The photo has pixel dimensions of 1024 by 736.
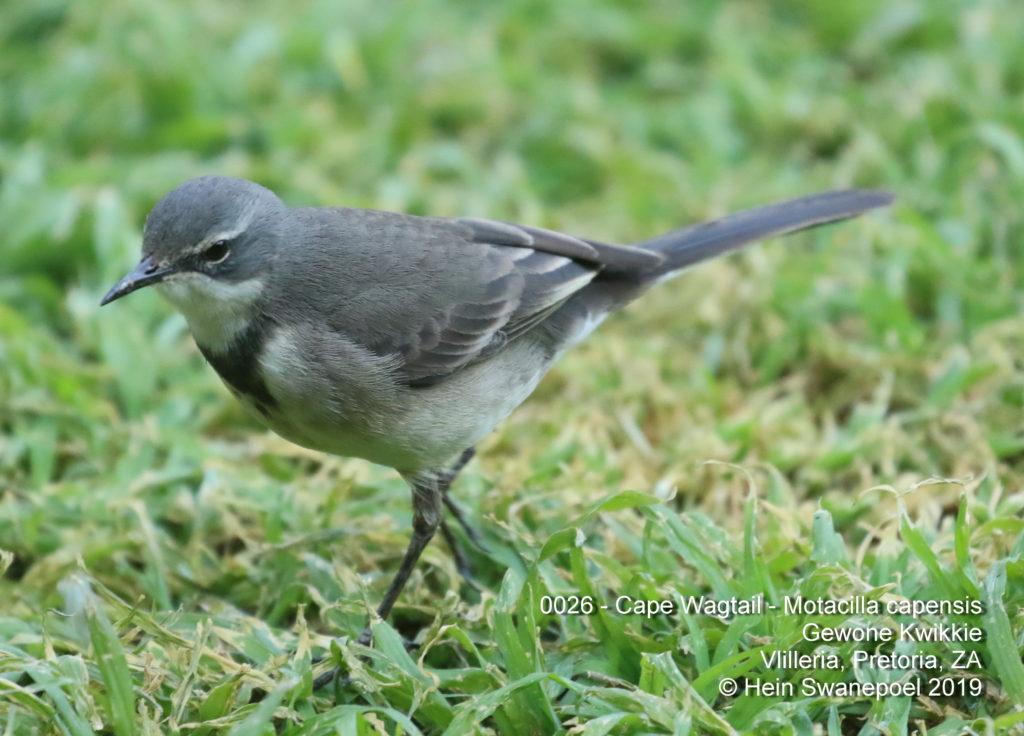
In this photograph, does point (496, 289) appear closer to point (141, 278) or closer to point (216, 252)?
point (216, 252)

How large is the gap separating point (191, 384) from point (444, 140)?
3064 mm

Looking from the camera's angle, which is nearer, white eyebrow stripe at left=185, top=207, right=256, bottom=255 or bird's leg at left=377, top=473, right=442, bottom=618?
white eyebrow stripe at left=185, top=207, right=256, bottom=255

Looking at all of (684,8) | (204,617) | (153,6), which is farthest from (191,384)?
(684,8)

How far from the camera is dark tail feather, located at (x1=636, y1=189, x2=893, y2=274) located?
535cm

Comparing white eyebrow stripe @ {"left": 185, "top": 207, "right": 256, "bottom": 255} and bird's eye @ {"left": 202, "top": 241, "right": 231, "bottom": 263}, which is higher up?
white eyebrow stripe @ {"left": 185, "top": 207, "right": 256, "bottom": 255}

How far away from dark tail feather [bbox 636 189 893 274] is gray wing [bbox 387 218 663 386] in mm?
144

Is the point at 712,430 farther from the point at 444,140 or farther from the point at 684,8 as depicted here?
the point at 684,8

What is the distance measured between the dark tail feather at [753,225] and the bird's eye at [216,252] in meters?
1.92

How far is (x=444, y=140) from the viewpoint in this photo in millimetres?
8297

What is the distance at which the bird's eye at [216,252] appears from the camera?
4.20 meters

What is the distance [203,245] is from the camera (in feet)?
13.7

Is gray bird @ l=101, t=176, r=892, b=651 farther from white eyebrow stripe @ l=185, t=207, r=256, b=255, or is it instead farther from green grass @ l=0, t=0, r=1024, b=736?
green grass @ l=0, t=0, r=1024, b=736

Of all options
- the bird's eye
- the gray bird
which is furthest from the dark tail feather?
the bird's eye

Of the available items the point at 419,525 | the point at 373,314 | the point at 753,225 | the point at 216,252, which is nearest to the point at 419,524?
the point at 419,525
